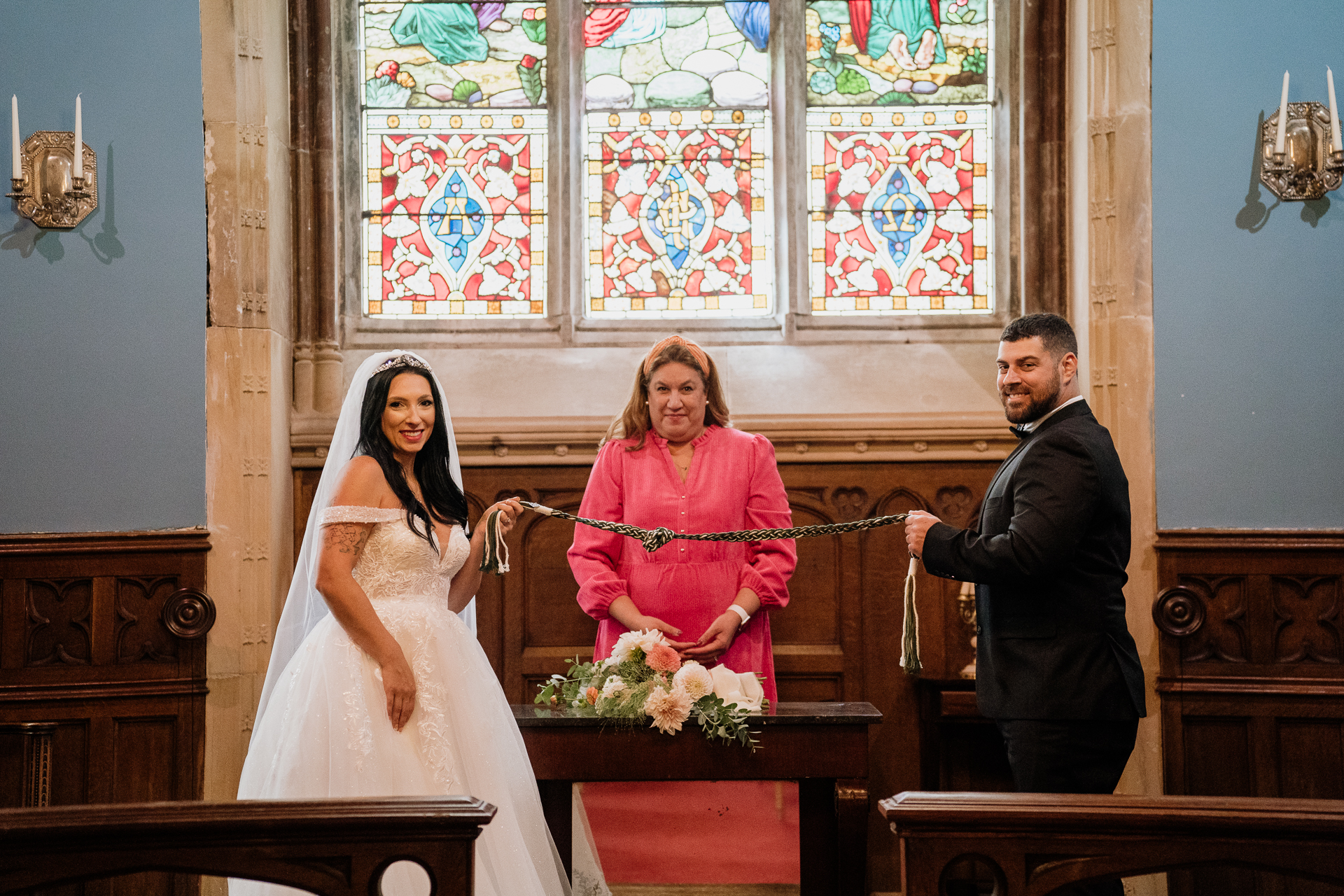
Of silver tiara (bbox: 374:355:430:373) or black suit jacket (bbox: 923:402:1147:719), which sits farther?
silver tiara (bbox: 374:355:430:373)

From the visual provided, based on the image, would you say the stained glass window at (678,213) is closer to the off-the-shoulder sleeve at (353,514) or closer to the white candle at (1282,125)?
the white candle at (1282,125)

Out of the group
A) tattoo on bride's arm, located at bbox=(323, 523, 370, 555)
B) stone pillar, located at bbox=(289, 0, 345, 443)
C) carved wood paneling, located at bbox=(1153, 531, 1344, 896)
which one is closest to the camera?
tattoo on bride's arm, located at bbox=(323, 523, 370, 555)

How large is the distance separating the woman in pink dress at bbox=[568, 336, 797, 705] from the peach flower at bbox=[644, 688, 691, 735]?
58cm

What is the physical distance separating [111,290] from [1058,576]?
12.1 ft

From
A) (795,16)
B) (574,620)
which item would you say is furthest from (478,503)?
(795,16)

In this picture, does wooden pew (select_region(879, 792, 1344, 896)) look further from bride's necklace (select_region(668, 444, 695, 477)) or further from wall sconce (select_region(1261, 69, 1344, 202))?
wall sconce (select_region(1261, 69, 1344, 202))

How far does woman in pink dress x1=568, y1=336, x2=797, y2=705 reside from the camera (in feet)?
11.8

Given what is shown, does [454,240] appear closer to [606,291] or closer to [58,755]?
[606,291]

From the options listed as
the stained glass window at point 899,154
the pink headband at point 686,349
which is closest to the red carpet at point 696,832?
the pink headband at point 686,349

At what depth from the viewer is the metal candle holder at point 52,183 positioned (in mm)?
4305

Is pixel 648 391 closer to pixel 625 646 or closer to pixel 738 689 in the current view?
pixel 625 646

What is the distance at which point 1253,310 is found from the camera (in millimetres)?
4398

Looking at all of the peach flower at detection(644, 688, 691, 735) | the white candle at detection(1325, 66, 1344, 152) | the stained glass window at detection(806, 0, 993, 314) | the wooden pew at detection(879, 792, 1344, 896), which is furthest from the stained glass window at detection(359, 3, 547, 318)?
the wooden pew at detection(879, 792, 1344, 896)

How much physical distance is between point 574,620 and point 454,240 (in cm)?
186
